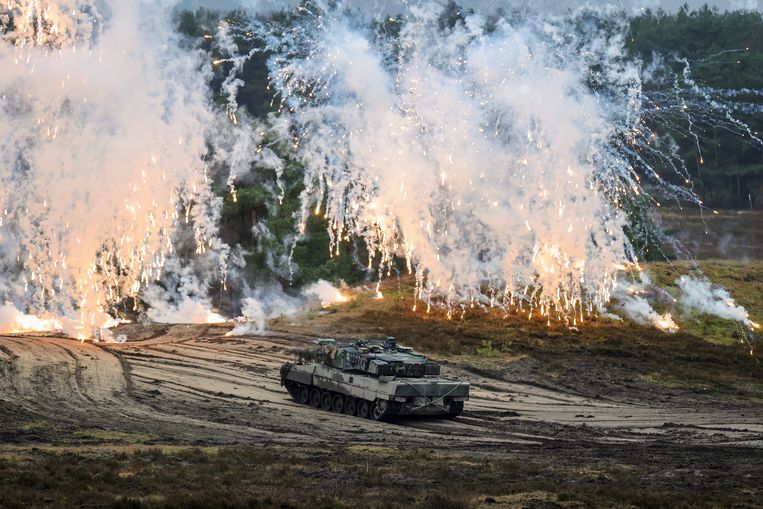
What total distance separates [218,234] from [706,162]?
37.9 m

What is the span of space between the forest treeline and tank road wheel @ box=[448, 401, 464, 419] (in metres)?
27.2

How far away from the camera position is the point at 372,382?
31484 millimetres

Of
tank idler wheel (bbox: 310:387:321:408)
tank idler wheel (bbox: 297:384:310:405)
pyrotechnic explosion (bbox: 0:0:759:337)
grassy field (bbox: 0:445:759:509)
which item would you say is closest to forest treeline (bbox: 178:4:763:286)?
pyrotechnic explosion (bbox: 0:0:759:337)

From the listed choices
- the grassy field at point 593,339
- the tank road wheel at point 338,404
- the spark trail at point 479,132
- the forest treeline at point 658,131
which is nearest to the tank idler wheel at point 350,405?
the tank road wheel at point 338,404

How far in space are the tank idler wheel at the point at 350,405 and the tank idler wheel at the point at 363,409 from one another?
9.0 inches

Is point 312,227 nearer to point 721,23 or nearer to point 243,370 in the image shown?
point 243,370

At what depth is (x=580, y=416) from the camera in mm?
32312

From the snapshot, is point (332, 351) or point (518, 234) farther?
point (518, 234)

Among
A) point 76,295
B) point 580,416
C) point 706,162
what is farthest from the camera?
point 706,162

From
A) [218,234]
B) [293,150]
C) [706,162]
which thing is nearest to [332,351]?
[293,150]

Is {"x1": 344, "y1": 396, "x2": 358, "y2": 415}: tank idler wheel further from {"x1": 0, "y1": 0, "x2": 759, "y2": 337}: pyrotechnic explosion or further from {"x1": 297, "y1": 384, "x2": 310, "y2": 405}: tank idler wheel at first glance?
{"x1": 0, "y1": 0, "x2": 759, "y2": 337}: pyrotechnic explosion

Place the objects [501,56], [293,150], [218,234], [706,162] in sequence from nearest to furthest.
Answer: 1. [501,56]
2. [293,150]
3. [218,234]
4. [706,162]

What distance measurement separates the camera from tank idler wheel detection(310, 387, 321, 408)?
3422 cm

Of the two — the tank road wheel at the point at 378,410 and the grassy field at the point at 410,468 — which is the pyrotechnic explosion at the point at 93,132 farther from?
the tank road wheel at the point at 378,410
